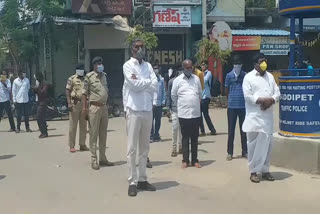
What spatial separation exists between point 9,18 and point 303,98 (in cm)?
1528

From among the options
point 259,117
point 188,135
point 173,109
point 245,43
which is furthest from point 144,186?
point 245,43

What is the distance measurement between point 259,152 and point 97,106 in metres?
3.02

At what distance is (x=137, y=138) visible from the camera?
6609mm

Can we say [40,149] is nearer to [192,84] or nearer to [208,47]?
[192,84]

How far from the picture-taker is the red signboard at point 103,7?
20141 millimetres

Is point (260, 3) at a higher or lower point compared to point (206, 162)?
higher

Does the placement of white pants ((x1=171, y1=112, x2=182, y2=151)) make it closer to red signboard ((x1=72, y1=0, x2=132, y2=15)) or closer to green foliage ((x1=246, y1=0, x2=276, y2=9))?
red signboard ((x1=72, y1=0, x2=132, y2=15))

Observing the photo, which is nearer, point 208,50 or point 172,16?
point 208,50

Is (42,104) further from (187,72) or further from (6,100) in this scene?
(187,72)

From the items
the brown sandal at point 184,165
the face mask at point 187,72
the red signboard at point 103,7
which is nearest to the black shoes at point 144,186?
the brown sandal at point 184,165

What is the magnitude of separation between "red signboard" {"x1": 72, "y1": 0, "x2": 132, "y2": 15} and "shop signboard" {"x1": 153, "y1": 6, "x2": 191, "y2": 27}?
1.27 m

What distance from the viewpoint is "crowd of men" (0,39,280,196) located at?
655cm

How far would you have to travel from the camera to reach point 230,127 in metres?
8.80

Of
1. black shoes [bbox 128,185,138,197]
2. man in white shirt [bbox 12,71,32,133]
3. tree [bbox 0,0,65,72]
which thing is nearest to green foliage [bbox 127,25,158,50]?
tree [bbox 0,0,65,72]
